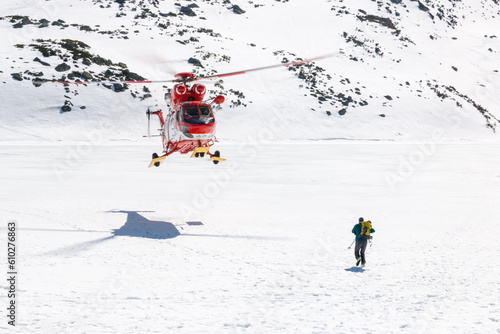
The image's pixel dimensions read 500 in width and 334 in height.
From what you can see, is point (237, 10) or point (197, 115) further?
point (237, 10)

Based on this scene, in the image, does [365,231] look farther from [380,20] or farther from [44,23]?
[380,20]

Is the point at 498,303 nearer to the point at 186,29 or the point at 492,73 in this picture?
the point at 186,29

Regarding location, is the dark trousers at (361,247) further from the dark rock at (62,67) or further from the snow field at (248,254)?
the dark rock at (62,67)

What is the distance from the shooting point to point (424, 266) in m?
12.2

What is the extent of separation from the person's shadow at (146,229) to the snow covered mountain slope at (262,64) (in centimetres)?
3295

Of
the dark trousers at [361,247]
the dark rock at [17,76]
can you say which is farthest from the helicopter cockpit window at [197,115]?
the dark rock at [17,76]

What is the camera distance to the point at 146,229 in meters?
15.0

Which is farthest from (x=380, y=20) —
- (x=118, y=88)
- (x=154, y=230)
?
(x=154, y=230)

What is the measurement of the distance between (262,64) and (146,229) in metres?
56.2

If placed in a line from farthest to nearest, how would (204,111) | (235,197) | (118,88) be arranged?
1. (118,88)
2. (235,197)
3. (204,111)

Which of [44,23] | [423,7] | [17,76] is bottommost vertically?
[17,76]

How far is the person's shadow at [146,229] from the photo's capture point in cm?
1436

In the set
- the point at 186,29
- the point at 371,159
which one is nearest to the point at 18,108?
the point at 186,29

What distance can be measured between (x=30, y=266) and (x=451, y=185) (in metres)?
20.8
